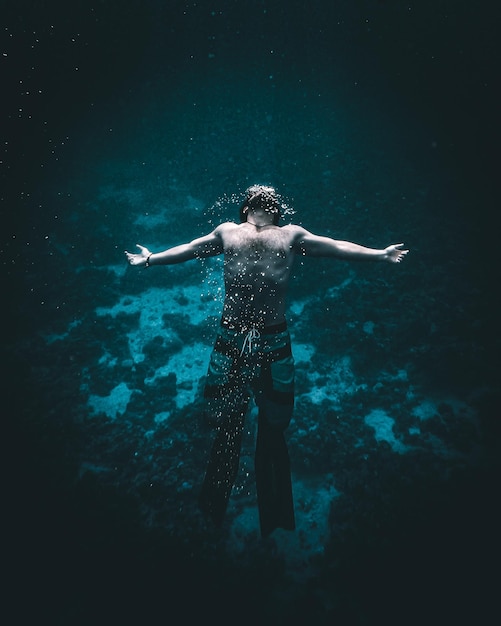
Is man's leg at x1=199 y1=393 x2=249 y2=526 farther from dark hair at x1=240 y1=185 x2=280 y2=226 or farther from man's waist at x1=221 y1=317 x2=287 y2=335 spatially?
dark hair at x1=240 y1=185 x2=280 y2=226

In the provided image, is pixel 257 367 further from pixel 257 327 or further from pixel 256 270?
pixel 256 270

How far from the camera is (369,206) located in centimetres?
633

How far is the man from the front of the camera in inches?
81.4

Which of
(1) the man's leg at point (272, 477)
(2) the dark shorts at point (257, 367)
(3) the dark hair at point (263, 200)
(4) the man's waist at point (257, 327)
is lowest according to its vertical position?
(1) the man's leg at point (272, 477)

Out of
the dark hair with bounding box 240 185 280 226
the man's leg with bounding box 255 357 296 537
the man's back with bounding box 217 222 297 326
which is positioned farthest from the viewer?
the man's leg with bounding box 255 357 296 537

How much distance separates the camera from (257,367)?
2252 mm

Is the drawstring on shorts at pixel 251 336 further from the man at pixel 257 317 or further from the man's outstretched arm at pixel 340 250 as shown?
the man's outstretched arm at pixel 340 250

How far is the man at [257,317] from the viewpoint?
6.79ft

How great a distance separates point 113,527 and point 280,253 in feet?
11.0

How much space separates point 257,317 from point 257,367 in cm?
38

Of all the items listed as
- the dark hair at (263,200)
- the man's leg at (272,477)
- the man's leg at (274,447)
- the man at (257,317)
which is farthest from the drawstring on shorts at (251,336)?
the dark hair at (263,200)

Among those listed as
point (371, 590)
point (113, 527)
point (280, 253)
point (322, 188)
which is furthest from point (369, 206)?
point (113, 527)

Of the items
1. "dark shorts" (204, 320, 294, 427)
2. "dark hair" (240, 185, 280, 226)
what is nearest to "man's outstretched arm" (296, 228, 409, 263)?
"dark hair" (240, 185, 280, 226)

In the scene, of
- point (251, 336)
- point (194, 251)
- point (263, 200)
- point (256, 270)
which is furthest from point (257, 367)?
point (263, 200)
